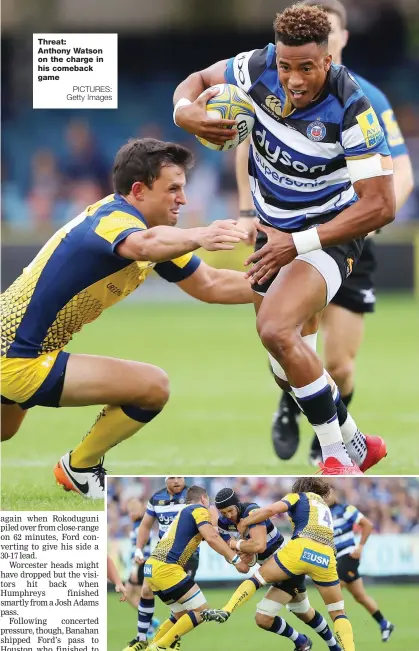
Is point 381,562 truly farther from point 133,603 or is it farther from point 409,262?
point 409,262

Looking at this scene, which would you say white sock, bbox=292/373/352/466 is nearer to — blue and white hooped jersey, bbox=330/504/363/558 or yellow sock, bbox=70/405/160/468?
blue and white hooped jersey, bbox=330/504/363/558

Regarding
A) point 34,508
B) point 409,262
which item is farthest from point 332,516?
point 409,262

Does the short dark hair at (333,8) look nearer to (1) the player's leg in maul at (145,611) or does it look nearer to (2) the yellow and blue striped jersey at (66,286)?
(2) the yellow and blue striped jersey at (66,286)

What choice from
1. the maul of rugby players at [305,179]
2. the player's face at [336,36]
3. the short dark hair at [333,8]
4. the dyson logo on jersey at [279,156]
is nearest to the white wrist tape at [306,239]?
the maul of rugby players at [305,179]

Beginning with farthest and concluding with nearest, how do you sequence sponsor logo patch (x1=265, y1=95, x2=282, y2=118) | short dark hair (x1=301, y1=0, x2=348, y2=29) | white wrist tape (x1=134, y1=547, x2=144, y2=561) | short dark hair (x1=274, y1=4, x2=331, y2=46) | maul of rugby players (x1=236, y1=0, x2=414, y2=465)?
maul of rugby players (x1=236, y1=0, x2=414, y2=465) → short dark hair (x1=301, y1=0, x2=348, y2=29) → sponsor logo patch (x1=265, y1=95, x2=282, y2=118) → short dark hair (x1=274, y1=4, x2=331, y2=46) → white wrist tape (x1=134, y1=547, x2=144, y2=561)

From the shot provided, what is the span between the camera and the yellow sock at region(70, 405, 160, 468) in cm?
506

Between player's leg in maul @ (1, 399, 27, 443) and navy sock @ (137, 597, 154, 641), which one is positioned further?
player's leg in maul @ (1, 399, 27, 443)

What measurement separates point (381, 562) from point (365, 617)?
33 centimetres

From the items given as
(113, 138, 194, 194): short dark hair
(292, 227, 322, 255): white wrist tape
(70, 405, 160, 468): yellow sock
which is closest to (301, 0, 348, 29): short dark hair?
(113, 138, 194, 194): short dark hair

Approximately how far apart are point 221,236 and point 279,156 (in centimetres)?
82

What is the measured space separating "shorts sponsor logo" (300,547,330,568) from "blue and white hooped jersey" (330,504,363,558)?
0.10 metres

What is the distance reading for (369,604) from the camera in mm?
4207

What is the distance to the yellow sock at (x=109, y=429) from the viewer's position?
506cm

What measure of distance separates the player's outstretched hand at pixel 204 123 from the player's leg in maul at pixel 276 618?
198 centimetres
